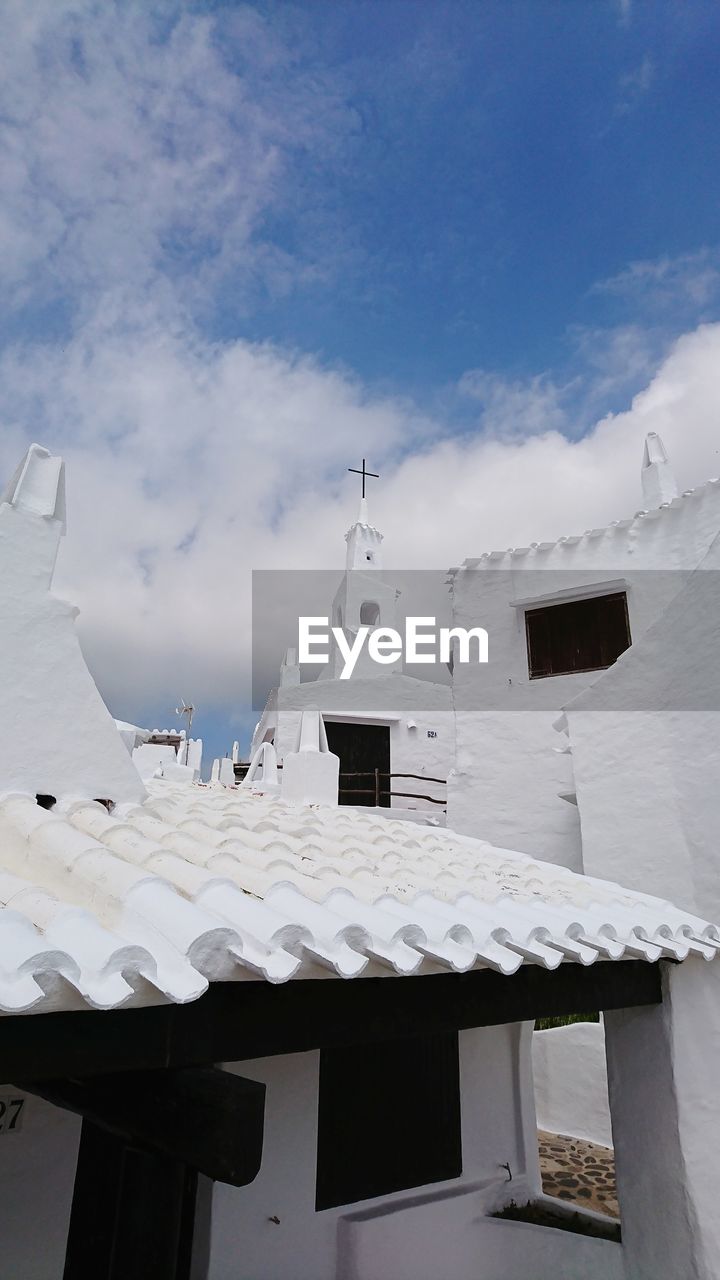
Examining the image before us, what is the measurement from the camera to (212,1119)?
2426 mm

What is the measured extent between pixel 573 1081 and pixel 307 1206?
6985 mm

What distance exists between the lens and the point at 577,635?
37.8 feet

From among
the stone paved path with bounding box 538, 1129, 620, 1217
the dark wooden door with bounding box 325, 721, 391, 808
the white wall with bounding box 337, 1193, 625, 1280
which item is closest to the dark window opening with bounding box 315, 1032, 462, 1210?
the white wall with bounding box 337, 1193, 625, 1280

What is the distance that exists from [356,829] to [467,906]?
7.76 feet

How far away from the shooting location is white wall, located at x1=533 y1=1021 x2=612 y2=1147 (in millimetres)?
10570

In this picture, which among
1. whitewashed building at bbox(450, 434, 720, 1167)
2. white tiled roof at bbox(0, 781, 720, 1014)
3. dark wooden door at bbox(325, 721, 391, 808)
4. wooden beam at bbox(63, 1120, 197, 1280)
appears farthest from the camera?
dark wooden door at bbox(325, 721, 391, 808)

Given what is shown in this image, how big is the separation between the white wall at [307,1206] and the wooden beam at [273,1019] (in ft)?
8.15

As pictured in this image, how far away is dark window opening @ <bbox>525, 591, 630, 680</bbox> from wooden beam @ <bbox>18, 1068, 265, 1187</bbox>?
941 centimetres

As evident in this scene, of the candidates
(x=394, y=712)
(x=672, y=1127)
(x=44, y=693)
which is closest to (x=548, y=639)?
(x=672, y=1127)

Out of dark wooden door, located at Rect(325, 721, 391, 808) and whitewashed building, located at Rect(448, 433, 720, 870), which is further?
dark wooden door, located at Rect(325, 721, 391, 808)

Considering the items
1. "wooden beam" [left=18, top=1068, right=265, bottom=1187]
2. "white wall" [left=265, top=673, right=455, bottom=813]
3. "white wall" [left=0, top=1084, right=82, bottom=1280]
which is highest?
"white wall" [left=265, top=673, right=455, bottom=813]

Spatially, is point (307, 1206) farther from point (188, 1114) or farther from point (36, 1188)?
point (188, 1114)

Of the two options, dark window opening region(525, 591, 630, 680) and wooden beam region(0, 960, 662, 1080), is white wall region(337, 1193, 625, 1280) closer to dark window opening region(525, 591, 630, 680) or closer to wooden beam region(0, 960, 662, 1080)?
wooden beam region(0, 960, 662, 1080)

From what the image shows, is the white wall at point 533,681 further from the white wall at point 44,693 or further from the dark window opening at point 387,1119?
the white wall at point 44,693
